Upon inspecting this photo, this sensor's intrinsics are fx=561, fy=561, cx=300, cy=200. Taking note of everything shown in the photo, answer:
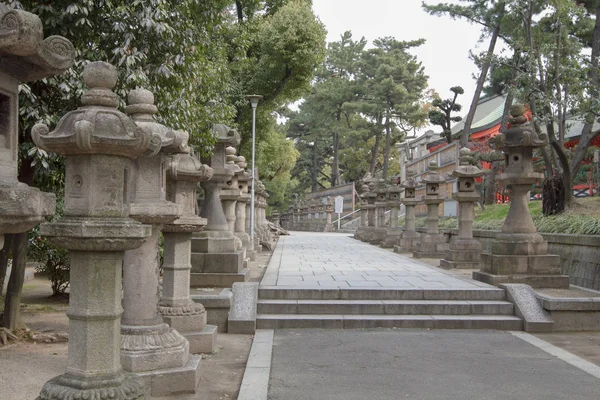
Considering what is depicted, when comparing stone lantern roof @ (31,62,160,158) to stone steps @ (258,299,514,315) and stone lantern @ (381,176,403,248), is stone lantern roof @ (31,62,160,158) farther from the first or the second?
stone lantern @ (381,176,403,248)

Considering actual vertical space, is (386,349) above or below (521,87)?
below

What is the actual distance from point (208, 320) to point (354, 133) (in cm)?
3512

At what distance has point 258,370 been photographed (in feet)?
19.0

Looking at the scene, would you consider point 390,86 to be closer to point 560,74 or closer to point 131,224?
point 560,74

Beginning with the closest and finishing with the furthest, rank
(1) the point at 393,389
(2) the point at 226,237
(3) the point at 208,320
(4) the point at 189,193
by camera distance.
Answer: (1) the point at 393,389 < (4) the point at 189,193 < (3) the point at 208,320 < (2) the point at 226,237

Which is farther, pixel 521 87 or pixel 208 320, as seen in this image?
pixel 521 87

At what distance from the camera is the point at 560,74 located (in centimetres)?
1401

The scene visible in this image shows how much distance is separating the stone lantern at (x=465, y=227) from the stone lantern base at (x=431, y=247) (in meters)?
2.39

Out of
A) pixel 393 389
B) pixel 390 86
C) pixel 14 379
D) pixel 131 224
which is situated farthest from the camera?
pixel 390 86

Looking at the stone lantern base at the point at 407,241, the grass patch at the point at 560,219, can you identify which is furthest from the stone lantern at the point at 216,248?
the stone lantern base at the point at 407,241

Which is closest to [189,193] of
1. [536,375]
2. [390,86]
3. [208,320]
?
[208,320]

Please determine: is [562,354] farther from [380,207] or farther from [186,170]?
[380,207]

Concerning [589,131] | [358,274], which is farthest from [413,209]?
[358,274]

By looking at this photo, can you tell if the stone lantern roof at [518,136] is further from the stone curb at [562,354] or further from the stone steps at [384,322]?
the stone curb at [562,354]
